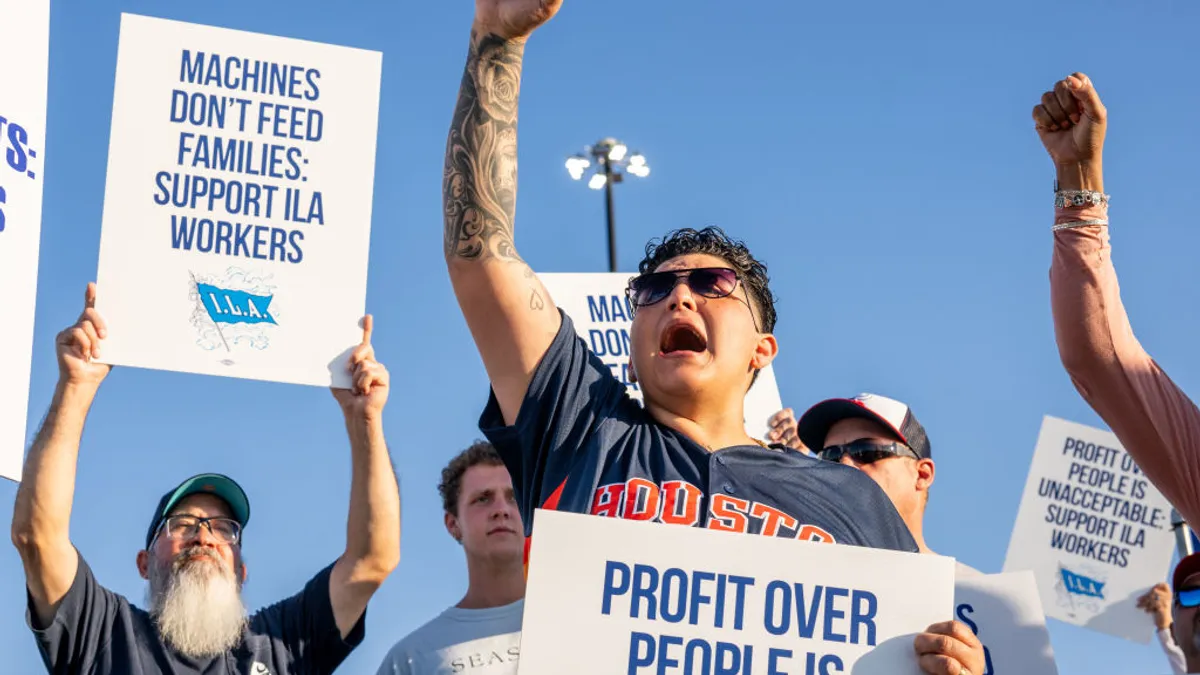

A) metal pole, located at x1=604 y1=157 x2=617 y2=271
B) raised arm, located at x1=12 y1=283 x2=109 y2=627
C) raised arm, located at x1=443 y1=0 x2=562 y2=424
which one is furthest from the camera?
metal pole, located at x1=604 y1=157 x2=617 y2=271

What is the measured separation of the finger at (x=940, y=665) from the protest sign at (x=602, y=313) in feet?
12.2

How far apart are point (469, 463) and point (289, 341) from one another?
1109mm

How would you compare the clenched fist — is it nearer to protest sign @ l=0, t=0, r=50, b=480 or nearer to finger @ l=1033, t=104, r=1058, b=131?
finger @ l=1033, t=104, r=1058, b=131

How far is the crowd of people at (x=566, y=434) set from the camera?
125 inches

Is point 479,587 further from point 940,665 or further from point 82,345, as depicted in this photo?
point 940,665

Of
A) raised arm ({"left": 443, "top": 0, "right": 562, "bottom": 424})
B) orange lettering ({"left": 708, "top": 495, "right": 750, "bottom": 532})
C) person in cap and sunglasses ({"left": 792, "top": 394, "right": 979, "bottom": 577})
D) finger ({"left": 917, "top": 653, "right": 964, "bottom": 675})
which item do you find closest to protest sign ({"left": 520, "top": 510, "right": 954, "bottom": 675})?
finger ({"left": 917, "top": 653, "right": 964, "bottom": 675})

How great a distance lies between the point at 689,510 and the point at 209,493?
2.58 m

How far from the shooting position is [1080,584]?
27.2 feet

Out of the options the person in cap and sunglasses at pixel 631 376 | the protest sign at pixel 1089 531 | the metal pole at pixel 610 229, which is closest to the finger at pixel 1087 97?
the person in cap and sunglasses at pixel 631 376

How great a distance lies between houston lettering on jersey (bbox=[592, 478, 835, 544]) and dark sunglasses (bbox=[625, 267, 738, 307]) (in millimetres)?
643

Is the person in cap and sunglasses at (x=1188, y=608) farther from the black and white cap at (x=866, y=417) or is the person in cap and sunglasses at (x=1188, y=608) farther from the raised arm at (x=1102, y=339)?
the raised arm at (x=1102, y=339)

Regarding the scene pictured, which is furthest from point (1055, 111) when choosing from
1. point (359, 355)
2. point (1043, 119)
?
point (359, 355)

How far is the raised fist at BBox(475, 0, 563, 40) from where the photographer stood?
11.7 ft

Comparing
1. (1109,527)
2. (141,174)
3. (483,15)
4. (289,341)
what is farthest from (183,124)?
(1109,527)
